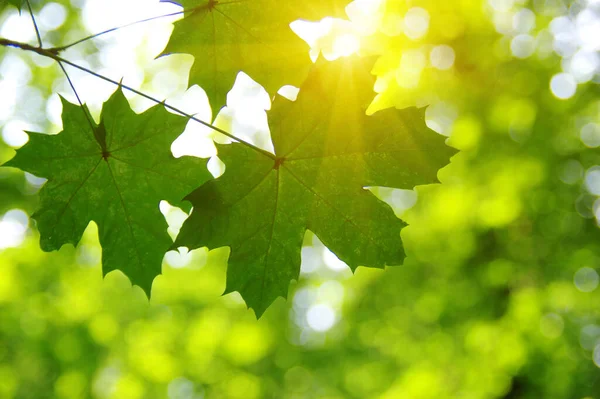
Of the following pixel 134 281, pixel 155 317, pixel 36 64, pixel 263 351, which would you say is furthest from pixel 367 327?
pixel 36 64

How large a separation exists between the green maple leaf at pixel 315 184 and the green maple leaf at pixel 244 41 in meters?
0.10

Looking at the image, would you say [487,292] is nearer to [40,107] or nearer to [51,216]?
[51,216]

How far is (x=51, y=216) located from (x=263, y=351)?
8.56m

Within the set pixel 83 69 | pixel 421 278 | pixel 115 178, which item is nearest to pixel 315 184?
pixel 115 178

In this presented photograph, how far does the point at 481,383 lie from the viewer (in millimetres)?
7859

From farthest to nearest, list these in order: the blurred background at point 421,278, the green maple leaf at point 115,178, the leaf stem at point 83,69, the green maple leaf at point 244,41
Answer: the blurred background at point 421,278, the green maple leaf at point 115,178, the green maple leaf at point 244,41, the leaf stem at point 83,69

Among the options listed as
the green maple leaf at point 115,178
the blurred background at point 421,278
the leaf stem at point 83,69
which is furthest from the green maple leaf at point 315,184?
the blurred background at point 421,278

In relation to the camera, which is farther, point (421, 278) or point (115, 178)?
point (421, 278)

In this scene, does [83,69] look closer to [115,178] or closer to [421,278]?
[115,178]

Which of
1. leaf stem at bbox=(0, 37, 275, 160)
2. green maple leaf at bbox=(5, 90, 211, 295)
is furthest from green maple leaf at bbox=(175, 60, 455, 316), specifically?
green maple leaf at bbox=(5, 90, 211, 295)

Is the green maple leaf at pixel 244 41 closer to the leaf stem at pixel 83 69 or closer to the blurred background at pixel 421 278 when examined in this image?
the leaf stem at pixel 83 69

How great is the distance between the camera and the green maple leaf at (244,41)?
1.40 m

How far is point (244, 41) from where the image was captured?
1.48 meters

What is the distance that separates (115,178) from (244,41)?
0.64 meters
